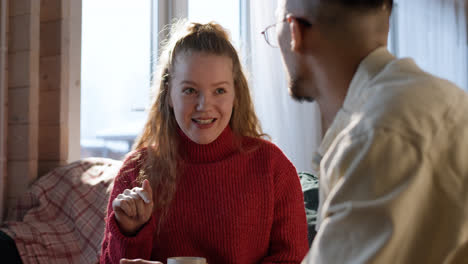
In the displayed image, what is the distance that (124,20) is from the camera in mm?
2826

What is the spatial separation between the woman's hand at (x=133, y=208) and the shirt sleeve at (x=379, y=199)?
0.66m

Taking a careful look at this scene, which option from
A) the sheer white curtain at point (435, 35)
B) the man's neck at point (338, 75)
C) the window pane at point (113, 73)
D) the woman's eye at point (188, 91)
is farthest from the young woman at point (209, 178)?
the sheer white curtain at point (435, 35)

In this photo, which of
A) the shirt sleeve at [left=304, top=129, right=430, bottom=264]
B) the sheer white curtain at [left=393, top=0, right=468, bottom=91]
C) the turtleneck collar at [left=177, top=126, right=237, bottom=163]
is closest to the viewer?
the shirt sleeve at [left=304, top=129, right=430, bottom=264]

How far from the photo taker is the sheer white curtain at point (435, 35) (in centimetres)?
500

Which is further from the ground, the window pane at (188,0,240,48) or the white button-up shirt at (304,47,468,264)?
the window pane at (188,0,240,48)

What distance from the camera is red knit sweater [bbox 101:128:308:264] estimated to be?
1425 mm

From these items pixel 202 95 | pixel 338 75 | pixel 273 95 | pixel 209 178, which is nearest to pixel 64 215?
pixel 209 178

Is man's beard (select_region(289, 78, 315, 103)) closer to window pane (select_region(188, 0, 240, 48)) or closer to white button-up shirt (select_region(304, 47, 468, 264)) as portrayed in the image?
white button-up shirt (select_region(304, 47, 468, 264))

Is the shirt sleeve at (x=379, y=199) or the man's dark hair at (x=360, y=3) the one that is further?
the man's dark hair at (x=360, y=3)

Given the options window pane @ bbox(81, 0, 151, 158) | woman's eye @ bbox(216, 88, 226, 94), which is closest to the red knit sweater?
woman's eye @ bbox(216, 88, 226, 94)

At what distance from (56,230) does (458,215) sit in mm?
1798

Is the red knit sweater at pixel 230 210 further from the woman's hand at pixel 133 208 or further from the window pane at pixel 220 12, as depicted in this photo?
the window pane at pixel 220 12

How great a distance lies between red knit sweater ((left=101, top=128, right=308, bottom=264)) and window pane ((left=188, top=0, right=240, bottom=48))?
5.45 feet

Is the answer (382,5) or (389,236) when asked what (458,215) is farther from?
(382,5)
